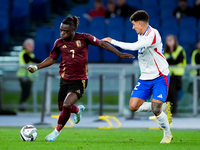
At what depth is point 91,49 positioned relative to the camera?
14.6m

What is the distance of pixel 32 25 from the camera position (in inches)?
678

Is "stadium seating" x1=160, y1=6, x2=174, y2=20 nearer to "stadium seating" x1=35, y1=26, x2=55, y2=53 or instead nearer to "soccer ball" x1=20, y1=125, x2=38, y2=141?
"stadium seating" x1=35, y1=26, x2=55, y2=53

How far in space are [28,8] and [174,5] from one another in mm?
6218

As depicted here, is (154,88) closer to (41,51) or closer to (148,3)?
(41,51)

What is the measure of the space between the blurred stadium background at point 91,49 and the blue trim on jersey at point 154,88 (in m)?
4.52

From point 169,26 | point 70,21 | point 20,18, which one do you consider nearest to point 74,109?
point 70,21

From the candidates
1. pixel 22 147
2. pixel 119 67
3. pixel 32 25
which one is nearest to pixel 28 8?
pixel 32 25

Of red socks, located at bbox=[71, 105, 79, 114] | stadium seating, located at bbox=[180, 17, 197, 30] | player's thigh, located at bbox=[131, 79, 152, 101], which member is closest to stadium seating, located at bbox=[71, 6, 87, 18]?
stadium seating, located at bbox=[180, 17, 197, 30]

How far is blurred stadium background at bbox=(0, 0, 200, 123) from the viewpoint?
11.8m

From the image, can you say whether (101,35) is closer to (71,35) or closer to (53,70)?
(53,70)

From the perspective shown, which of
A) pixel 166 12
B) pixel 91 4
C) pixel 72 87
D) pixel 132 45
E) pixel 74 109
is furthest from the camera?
pixel 91 4

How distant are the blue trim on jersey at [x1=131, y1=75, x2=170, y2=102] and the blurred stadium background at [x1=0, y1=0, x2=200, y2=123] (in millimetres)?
4520

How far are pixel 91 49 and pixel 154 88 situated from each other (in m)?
8.28

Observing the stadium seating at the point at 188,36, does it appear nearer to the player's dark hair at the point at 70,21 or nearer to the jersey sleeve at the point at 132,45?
the player's dark hair at the point at 70,21
